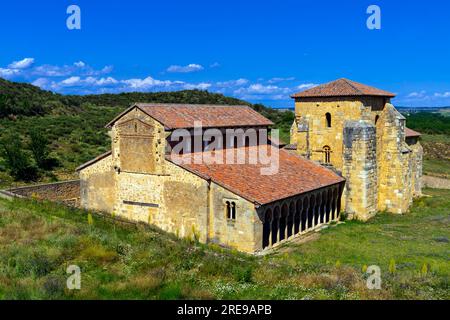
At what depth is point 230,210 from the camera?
21234 mm

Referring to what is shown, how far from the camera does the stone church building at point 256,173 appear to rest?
2161 centimetres

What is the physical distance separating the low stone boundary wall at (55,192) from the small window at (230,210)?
486 inches

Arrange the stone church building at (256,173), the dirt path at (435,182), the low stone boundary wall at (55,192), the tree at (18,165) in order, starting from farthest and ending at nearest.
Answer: the dirt path at (435,182) < the tree at (18,165) < the low stone boundary wall at (55,192) < the stone church building at (256,173)

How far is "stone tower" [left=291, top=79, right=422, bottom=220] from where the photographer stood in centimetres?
2827

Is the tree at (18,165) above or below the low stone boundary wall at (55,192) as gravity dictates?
above

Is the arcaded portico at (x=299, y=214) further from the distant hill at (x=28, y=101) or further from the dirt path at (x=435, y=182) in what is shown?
the distant hill at (x=28, y=101)

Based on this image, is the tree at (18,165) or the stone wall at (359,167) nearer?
the stone wall at (359,167)

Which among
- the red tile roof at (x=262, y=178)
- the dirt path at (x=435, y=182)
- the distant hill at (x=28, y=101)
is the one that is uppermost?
the distant hill at (x=28, y=101)

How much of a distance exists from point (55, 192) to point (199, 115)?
11531mm

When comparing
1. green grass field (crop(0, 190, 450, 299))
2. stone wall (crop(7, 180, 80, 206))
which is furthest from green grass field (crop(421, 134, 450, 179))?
stone wall (crop(7, 180, 80, 206))


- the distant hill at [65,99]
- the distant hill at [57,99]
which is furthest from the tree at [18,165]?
the distant hill at [57,99]

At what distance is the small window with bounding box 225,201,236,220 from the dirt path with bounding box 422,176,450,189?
28.7 meters

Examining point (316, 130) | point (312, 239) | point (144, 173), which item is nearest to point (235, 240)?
point (312, 239)

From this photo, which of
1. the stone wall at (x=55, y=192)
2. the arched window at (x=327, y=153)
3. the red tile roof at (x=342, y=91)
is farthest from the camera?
the arched window at (x=327, y=153)
